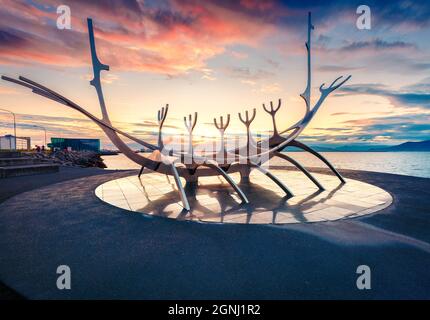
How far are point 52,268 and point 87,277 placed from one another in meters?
0.83

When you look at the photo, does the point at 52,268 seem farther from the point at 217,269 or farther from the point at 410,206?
the point at 410,206

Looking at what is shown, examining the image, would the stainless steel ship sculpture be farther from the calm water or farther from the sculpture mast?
the calm water

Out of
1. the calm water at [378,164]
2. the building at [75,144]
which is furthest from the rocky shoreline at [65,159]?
the building at [75,144]

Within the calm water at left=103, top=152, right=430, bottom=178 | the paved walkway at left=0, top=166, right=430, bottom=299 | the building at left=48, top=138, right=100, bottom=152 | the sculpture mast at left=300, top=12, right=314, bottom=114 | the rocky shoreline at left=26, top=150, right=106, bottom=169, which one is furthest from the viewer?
the building at left=48, top=138, right=100, bottom=152

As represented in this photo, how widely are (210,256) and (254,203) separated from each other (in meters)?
4.06

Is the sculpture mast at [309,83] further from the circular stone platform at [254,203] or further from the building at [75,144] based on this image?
the building at [75,144]

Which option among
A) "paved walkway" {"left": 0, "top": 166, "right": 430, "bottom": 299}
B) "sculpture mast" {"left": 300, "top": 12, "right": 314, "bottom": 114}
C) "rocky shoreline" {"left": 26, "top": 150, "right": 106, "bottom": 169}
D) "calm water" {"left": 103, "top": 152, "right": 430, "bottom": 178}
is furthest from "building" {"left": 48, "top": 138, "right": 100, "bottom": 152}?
"paved walkway" {"left": 0, "top": 166, "right": 430, "bottom": 299}

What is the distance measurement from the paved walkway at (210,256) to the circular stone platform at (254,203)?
0.54 m

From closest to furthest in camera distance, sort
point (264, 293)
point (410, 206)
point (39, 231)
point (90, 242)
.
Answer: point (264, 293), point (90, 242), point (39, 231), point (410, 206)

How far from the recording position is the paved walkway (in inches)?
128

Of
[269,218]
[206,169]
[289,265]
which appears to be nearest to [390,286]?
[289,265]

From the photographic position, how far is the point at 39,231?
5.57m

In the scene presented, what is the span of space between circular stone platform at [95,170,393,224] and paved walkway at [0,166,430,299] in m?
0.54

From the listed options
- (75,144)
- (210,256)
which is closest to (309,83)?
(210,256)
